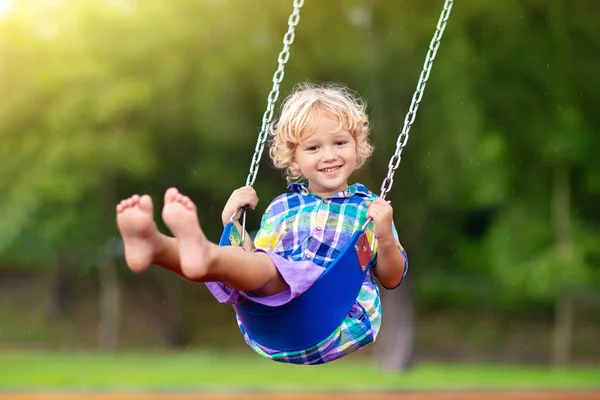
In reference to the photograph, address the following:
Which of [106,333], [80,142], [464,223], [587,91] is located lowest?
[106,333]

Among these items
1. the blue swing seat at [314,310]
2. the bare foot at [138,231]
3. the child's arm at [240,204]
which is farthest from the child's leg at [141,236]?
the child's arm at [240,204]

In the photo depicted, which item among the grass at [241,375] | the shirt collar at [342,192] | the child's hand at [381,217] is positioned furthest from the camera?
the grass at [241,375]

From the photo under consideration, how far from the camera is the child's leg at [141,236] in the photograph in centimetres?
240

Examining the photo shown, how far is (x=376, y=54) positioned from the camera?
13.4 metres

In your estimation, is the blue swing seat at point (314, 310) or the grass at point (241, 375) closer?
the blue swing seat at point (314, 310)

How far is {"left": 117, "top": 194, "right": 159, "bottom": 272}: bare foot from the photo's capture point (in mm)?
2402

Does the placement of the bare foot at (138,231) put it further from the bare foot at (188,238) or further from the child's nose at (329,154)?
the child's nose at (329,154)

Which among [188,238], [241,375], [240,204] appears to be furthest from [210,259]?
[241,375]

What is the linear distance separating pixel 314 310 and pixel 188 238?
56cm

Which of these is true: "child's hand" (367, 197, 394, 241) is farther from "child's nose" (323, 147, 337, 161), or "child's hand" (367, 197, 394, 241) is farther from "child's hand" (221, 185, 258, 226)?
"child's hand" (221, 185, 258, 226)

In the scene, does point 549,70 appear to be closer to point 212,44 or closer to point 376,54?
point 376,54

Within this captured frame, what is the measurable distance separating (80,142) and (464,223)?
363 inches

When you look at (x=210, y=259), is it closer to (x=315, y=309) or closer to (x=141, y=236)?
(x=141, y=236)

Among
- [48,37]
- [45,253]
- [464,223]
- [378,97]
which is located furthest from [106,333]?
[464,223]
